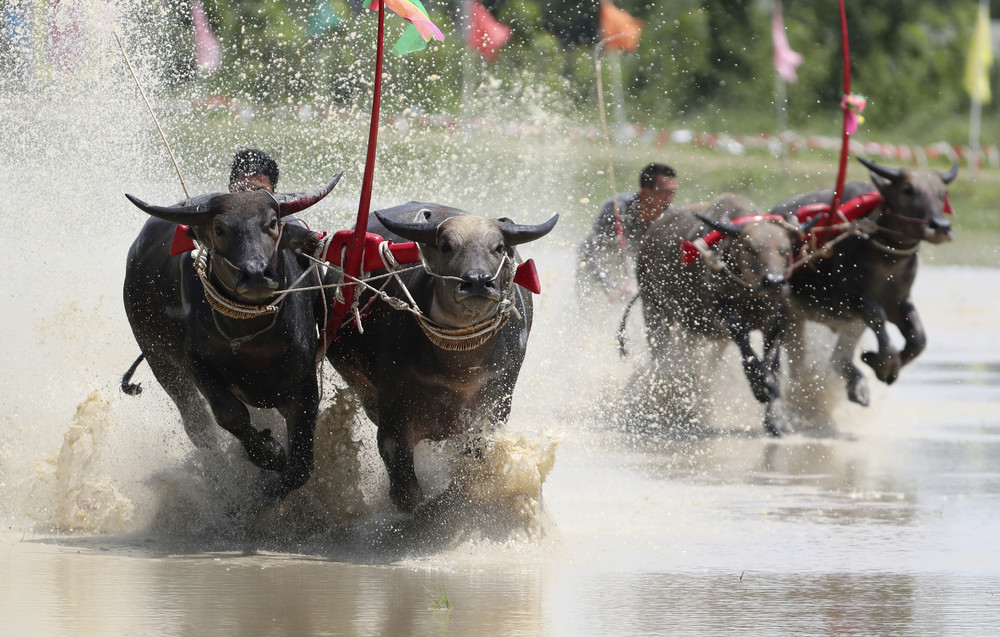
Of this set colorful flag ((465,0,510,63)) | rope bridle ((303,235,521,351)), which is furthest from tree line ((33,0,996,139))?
rope bridle ((303,235,521,351))

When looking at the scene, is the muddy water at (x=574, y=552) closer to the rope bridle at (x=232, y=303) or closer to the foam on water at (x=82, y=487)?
the foam on water at (x=82, y=487)

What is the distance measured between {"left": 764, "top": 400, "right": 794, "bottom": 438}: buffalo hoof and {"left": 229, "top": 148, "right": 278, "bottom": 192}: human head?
4.13 meters

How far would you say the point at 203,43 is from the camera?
1705 cm

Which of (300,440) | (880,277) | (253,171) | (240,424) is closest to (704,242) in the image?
(880,277)

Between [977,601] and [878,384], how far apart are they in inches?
274

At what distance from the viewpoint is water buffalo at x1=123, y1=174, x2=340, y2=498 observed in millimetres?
6504

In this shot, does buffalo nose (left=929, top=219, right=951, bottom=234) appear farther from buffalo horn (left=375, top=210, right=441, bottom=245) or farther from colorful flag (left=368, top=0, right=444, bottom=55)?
buffalo horn (left=375, top=210, right=441, bottom=245)

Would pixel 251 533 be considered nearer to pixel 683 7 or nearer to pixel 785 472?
pixel 785 472

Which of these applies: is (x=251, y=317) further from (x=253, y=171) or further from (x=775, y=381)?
Answer: (x=775, y=381)

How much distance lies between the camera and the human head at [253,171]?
802 centimetres

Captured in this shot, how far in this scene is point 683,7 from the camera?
4225cm

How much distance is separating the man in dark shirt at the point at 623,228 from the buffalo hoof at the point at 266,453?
18.4 feet

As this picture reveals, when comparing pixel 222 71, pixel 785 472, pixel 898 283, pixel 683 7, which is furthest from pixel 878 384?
pixel 683 7

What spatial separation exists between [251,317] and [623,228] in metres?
6.37
